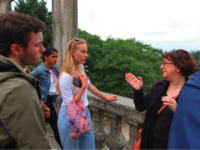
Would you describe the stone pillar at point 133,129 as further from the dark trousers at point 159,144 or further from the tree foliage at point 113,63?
the tree foliage at point 113,63

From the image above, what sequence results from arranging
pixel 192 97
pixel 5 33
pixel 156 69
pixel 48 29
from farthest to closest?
pixel 156 69 → pixel 48 29 → pixel 5 33 → pixel 192 97

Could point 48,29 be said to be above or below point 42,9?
below

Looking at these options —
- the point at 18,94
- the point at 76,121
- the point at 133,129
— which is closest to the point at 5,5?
the point at 76,121

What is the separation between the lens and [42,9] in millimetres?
23547

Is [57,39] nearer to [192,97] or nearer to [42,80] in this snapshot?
[42,80]

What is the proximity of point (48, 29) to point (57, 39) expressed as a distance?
20.9 metres

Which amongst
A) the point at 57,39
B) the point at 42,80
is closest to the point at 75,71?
the point at 42,80

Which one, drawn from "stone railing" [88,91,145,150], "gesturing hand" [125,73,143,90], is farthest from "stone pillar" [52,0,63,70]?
"gesturing hand" [125,73,143,90]

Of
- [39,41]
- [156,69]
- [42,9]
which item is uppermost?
[42,9]

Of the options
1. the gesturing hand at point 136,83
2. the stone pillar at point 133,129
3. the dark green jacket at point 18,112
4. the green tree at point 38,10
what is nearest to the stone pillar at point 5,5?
the gesturing hand at point 136,83

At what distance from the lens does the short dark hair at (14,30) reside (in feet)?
3.69

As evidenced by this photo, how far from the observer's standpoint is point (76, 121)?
6.94ft

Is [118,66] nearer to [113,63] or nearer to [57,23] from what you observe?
[113,63]

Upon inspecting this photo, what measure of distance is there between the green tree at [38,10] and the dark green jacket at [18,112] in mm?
22558
